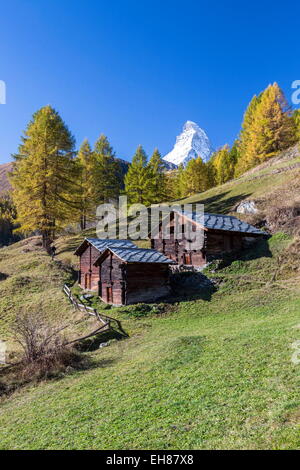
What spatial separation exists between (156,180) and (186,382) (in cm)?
5056

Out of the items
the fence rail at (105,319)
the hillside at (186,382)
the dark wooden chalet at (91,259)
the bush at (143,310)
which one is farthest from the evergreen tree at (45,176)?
the bush at (143,310)

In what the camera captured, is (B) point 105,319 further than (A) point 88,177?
No

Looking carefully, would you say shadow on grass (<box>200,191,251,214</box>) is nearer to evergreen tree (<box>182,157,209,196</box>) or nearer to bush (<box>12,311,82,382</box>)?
evergreen tree (<box>182,157,209,196</box>)

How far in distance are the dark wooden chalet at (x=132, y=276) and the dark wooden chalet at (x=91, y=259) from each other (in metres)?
2.81

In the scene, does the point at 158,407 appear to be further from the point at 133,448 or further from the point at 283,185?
the point at 283,185

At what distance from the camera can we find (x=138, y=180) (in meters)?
57.2

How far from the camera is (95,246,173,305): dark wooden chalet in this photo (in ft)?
86.1

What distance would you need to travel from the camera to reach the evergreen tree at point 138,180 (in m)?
56.9

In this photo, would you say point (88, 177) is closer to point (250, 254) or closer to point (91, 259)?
point (91, 259)

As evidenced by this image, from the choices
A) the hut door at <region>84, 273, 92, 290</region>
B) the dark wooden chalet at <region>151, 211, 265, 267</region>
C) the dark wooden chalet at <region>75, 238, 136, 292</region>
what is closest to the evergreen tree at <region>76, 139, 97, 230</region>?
the dark wooden chalet at <region>75, 238, 136, 292</region>

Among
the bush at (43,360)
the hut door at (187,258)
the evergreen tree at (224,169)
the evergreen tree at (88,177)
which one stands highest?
the evergreen tree at (224,169)

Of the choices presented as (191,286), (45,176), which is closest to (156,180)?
(45,176)

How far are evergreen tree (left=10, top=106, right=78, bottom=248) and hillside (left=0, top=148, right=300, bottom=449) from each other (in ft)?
44.5

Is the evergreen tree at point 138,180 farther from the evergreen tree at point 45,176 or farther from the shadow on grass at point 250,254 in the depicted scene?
the shadow on grass at point 250,254
